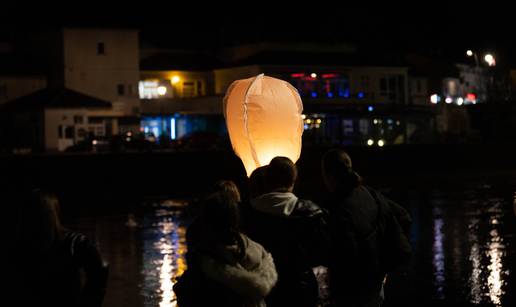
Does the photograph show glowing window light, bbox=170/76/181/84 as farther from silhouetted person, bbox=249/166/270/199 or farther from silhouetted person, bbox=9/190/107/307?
silhouetted person, bbox=9/190/107/307

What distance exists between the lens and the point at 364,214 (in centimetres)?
637

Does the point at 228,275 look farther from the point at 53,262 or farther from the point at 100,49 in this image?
the point at 100,49

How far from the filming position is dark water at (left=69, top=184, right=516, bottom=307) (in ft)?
37.0

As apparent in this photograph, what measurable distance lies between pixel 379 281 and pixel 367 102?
65179 millimetres

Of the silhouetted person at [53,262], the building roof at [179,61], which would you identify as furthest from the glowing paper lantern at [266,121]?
the building roof at [179,61]

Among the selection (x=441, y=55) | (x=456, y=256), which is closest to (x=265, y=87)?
(x=456, y=256)

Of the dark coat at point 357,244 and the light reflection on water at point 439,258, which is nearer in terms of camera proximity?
the dark coat at point 357,244

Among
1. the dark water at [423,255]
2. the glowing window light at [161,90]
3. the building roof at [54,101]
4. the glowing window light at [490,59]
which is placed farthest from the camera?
the glowing window light at [490,59]

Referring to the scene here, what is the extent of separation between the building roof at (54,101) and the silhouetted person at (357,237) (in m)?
55.1

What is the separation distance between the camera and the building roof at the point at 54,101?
60344 mm

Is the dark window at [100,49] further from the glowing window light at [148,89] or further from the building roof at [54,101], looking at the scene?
the glowing window light at [148,89]

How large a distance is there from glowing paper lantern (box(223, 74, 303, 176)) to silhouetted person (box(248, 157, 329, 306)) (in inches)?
113

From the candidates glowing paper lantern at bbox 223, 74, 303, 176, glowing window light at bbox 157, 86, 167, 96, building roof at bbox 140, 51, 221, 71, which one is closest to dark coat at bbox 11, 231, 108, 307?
glowing paper lantern at bbox 223, 74, 303, 176

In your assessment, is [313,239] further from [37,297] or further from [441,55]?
[441,55]
